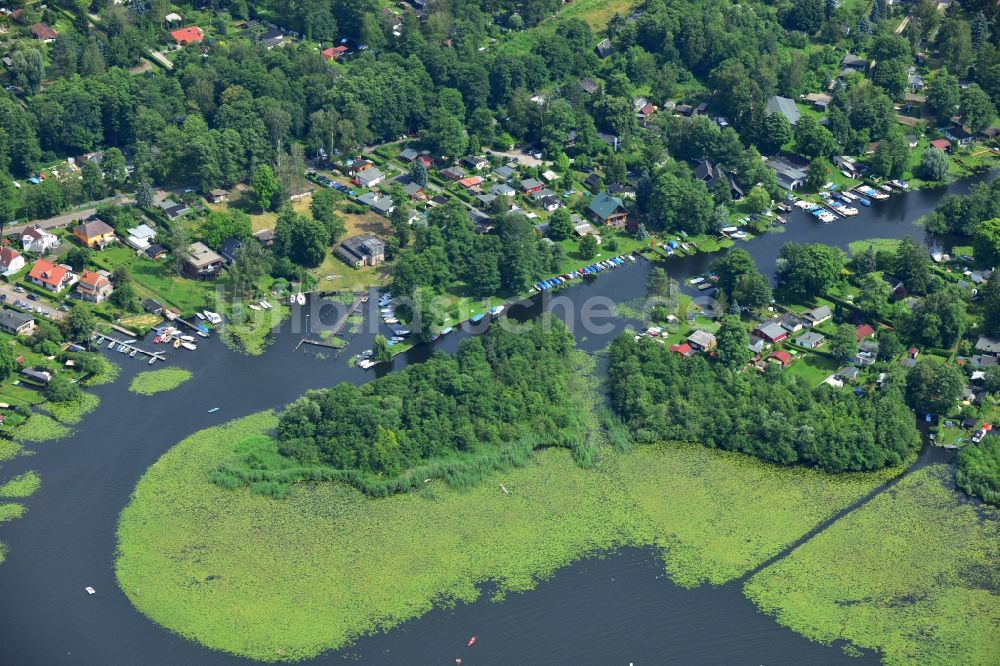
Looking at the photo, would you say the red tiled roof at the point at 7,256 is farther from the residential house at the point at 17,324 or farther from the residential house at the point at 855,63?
the residential house at the point at 855,63

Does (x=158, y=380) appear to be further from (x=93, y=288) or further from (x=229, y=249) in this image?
(x=229, y=249)

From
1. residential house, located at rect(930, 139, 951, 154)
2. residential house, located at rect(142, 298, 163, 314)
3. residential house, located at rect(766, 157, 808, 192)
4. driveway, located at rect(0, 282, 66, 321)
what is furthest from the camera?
residential house, located at rect(930, 139, 951, 154)

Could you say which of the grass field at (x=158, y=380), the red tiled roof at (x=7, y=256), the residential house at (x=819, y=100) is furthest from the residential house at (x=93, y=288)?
the residential house at (x=819, y=100)

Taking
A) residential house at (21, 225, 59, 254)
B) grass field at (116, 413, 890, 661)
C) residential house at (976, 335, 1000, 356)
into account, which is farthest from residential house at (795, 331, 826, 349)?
residential house at (21, 225, 59, 254)

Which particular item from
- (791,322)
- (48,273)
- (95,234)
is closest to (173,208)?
(95,234)

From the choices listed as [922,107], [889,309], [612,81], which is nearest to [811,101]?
[922,107]

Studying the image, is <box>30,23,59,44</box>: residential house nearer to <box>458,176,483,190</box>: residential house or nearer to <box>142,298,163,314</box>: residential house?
<box>142,298,163,314</box>: residential house
